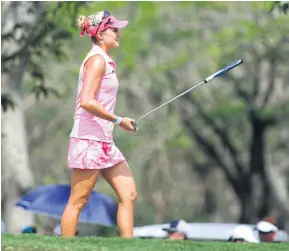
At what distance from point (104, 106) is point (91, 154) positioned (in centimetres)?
33

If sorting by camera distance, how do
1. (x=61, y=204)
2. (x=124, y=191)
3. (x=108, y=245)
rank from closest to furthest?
(x=108, y=245), (x=124, y=191), (x=61, y=204)

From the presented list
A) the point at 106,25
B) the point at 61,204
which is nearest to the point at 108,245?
the point at 106,25

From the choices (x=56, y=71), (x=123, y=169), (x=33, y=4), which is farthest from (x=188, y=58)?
(x=123, y=169)

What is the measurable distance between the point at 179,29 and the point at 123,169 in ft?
79.9

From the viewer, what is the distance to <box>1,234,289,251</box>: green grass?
723cm

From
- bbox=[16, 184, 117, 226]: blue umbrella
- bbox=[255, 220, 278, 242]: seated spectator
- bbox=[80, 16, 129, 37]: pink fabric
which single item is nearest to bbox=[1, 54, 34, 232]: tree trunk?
bbox=[16, 184, 117, 226]: blue umbrella

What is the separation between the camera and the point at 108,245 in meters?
7.58

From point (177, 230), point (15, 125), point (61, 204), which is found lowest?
point (177, 230)

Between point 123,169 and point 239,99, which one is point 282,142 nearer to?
point 239,99

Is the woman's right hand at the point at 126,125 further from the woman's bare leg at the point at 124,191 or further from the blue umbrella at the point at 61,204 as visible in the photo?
the blue umbrella at the point at 61,204

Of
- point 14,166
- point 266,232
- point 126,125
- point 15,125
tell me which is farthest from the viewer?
point 15,125

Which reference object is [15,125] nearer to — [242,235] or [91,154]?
[242,235]

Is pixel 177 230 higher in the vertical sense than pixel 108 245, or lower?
higher

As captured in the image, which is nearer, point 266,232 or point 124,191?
point 124,191
